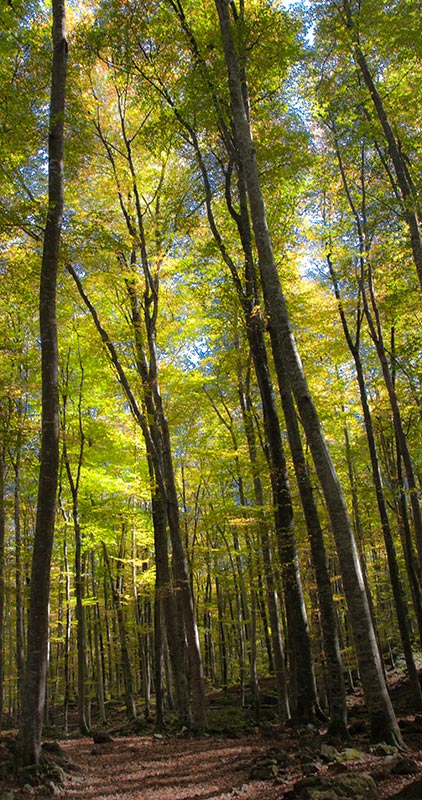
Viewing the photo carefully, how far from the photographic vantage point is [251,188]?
8.18 m

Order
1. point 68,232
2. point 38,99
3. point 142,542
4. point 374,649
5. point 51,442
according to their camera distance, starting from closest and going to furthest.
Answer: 1. point 374,649
2. point 51,442
3. point 68,232
4. point 38,99
5. point 142,542

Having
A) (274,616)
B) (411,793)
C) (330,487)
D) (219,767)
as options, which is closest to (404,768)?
(411,793)

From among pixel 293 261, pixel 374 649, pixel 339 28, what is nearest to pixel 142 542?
pixel 293 261

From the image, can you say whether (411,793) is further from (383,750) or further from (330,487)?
(330,487)

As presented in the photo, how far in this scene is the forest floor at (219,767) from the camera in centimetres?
536

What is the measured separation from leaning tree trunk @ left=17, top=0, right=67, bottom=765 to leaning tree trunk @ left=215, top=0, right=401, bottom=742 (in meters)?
2.96

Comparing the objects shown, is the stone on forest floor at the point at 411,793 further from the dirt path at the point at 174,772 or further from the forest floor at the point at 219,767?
the dirt path at the point at 174,772

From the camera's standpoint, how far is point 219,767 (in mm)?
7270

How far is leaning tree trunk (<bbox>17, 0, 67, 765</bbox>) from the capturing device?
254 inches

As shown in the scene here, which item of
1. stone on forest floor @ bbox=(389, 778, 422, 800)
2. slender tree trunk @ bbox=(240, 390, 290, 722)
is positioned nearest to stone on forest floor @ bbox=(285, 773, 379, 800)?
stone on forest floor @ bbox=(389, 778, 422, 800)

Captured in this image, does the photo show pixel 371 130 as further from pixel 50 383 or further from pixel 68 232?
pixel 50 383

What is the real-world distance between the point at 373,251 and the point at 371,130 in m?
3.13

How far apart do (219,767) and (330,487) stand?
4.40 m

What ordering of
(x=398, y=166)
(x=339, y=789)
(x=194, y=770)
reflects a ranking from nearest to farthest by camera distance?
(x=339, y=789), (x=194, y=770), (x=398, y=166)
